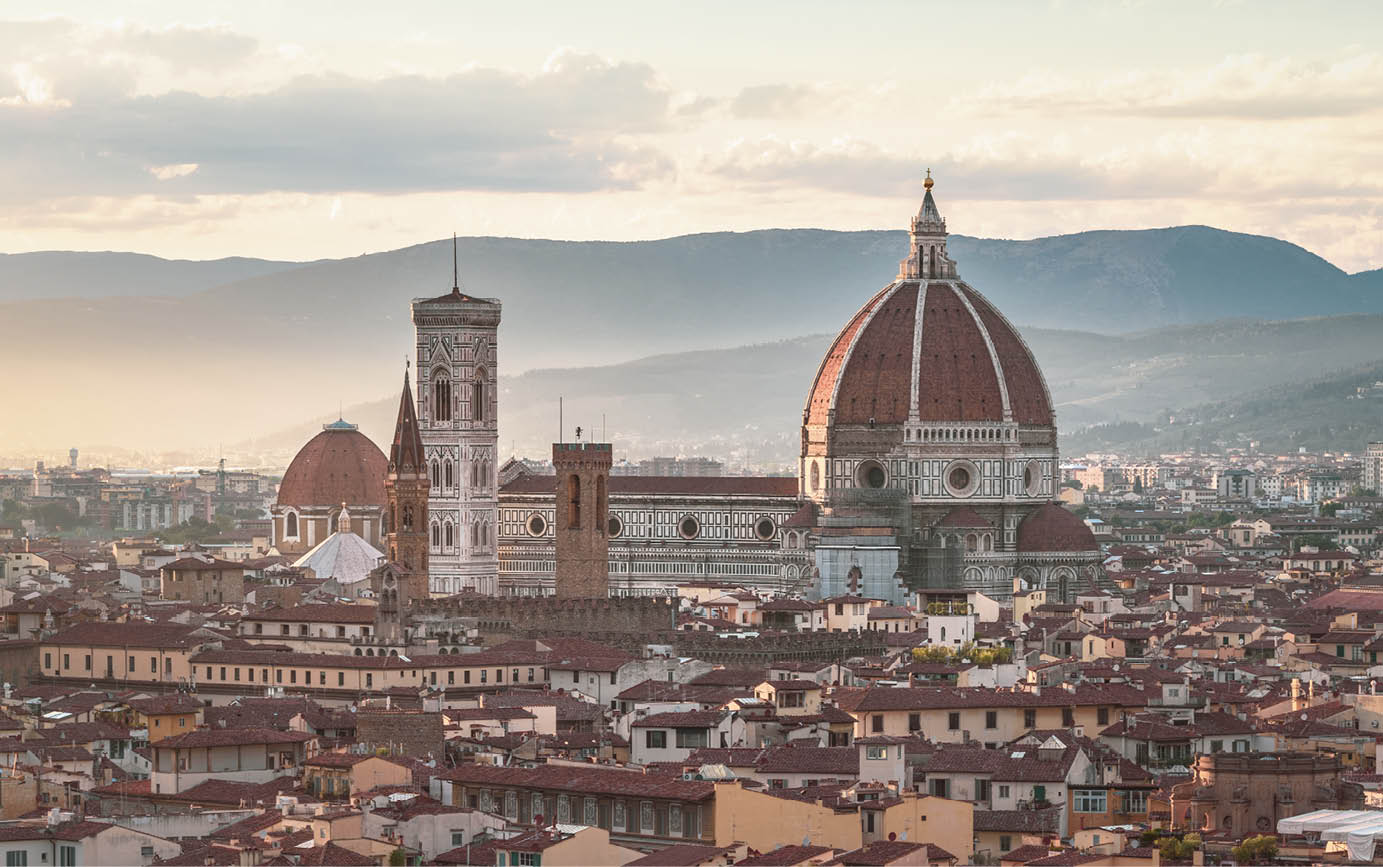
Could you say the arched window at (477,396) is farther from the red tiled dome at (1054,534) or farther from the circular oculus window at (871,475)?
the red tiled dome at (1054,534)

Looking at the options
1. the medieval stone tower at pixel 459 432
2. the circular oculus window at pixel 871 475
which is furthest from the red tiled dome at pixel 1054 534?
the medieval stone tower at pixel 459 432

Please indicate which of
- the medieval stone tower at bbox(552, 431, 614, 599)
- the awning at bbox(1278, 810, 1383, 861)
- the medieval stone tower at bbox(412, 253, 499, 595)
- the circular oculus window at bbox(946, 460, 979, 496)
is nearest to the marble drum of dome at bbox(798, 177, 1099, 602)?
the circular oculus window at bbox(946, 460, 979, 496)

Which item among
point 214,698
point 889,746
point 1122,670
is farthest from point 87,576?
point 889,746

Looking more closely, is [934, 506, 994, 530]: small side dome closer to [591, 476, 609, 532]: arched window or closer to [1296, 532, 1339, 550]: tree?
[591, 476, 609, 532]: arched window

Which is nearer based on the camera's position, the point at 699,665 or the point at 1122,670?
the point at 1122,670

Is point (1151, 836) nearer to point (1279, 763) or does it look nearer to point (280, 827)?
point (1279, 763)

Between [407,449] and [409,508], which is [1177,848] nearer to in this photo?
[409,508]

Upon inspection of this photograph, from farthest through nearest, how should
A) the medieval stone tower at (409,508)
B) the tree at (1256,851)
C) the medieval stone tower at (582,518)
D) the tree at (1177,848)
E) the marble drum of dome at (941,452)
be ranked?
the marble drum of dome at (941,452) → the medieval stone tower at (582,518) → the medieval stone tower at (409,508) → the tree at (1177,848) → the tree at (1256,851)
